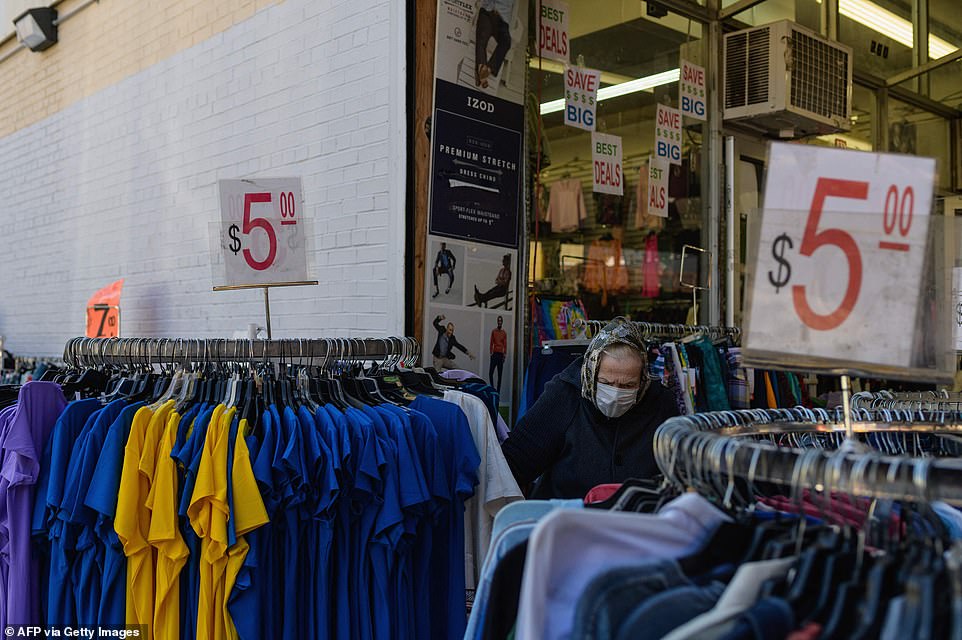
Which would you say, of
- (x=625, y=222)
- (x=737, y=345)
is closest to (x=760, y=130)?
(x=625, y=222)

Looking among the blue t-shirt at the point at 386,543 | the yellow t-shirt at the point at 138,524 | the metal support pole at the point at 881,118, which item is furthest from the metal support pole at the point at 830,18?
the yellow t-shirt at the point at 138,524

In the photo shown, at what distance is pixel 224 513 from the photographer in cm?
216

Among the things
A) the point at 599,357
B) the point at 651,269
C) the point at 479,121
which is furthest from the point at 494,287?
the point at 651,269

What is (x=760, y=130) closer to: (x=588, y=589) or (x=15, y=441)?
(x=15, y=441)

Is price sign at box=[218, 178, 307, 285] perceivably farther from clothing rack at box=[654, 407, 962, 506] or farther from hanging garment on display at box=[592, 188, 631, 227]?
hanging garment on display at box=[592, 188, 631, 227]

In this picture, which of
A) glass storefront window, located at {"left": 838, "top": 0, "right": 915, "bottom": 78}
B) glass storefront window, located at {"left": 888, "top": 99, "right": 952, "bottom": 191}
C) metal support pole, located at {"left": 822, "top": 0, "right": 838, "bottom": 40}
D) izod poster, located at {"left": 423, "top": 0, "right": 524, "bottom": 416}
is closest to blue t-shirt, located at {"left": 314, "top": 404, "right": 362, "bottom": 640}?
izod poster, located at {"left": 423, "top": 0, "right": 524, "bottom": 416}

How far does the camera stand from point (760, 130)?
5875 mm

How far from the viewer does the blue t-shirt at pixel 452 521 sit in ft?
8.28

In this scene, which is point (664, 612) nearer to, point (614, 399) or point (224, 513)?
point (224, 513)

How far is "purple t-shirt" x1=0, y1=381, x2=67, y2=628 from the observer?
228 centimetres

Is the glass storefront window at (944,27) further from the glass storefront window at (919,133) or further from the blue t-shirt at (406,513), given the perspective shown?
the blue t-shirt at (406,513)

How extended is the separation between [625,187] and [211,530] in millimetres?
3843

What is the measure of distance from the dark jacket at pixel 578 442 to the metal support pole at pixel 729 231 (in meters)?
2.86

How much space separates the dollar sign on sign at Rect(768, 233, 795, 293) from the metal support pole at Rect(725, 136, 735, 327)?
4669 mm
